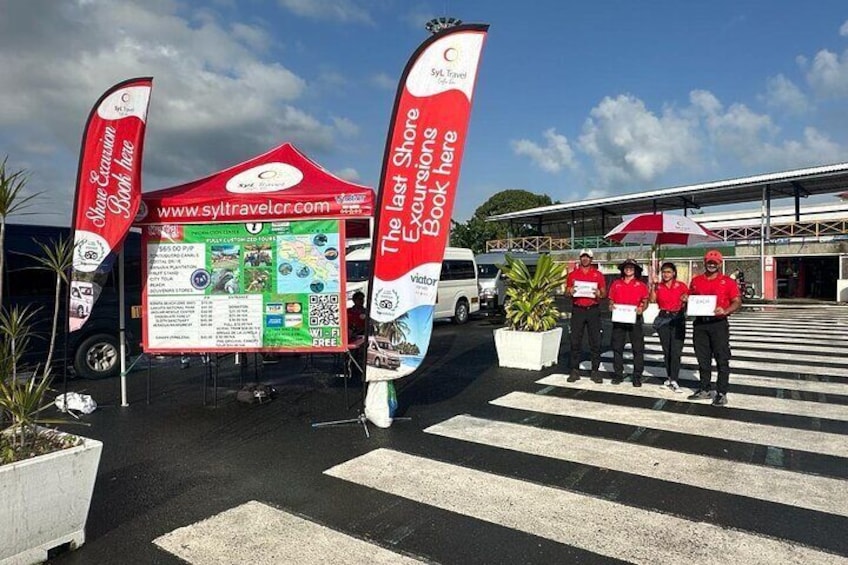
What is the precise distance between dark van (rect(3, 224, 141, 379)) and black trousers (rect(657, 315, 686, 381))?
803cm

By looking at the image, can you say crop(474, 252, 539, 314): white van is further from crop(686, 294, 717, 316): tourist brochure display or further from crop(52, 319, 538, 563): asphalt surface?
crop(686, 294, 717, 316): tourist brochure display

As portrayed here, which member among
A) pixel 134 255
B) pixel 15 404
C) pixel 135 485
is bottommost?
pixel 135 485

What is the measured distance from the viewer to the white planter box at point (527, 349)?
8711 millimetres

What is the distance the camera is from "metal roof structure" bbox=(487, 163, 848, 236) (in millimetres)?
26531

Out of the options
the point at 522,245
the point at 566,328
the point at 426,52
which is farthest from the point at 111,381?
the point at 522,245

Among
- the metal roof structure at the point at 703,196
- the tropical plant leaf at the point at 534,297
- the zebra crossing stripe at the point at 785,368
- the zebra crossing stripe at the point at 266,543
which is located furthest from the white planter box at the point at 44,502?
the metal roof structure at the point at 703,196

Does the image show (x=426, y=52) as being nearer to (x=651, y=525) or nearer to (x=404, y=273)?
(x=404, y=273)

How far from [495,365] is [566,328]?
5.69m

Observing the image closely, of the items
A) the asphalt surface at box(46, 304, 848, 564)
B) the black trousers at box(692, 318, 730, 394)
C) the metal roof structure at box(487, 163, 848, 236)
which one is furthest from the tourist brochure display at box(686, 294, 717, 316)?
the metal roof structure at box(487, 163, 848, 236)

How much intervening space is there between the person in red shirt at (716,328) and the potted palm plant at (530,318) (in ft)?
8.25

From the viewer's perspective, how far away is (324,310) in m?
6.45

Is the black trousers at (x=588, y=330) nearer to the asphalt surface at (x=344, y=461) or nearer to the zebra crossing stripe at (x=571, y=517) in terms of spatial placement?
the asphalt surface at (x=344, y=461)

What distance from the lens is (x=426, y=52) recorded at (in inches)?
204

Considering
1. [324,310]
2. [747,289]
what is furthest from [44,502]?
[747,289]
